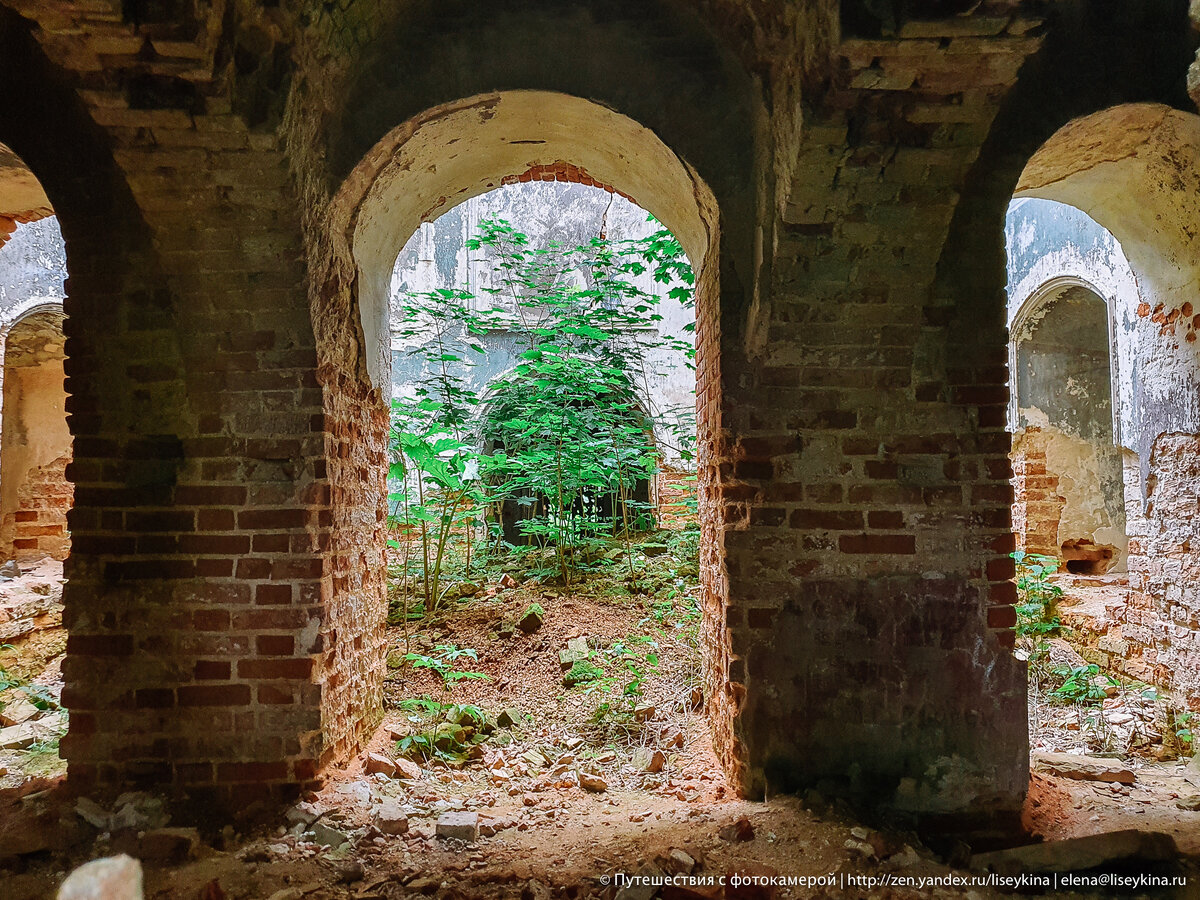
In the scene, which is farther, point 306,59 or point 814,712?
point 814,712

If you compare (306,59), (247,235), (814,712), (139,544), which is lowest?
(814,712)

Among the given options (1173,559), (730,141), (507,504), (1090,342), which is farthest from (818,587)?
(507,504)

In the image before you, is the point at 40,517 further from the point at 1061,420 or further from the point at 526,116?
the point at 1061,420

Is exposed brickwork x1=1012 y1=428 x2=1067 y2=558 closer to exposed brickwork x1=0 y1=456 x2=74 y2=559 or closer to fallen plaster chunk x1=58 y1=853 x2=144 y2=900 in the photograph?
fallen plaster chunk x1=58 y1=853 x2=144 y2=900

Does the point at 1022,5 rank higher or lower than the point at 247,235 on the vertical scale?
higher

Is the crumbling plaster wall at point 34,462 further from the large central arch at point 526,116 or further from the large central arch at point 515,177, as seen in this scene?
the large central arch at point 526,116

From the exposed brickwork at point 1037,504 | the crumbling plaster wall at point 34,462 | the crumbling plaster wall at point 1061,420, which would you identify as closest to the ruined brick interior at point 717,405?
the crumbling plaster wall at point 1061,420

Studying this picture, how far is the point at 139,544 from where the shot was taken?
2605 millimetres

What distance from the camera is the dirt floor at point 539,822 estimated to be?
221 centimetres

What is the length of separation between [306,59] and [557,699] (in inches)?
129

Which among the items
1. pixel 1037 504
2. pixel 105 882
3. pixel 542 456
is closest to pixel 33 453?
pixel 542 456

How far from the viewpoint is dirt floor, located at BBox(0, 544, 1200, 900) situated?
7.24 ft

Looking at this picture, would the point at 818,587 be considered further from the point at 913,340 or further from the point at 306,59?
the point at 306,59

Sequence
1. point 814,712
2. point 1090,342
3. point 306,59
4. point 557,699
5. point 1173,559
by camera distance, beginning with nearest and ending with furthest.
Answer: point 306,59
point 814,712
point 1173,559
point 557,699
point 1090,342
